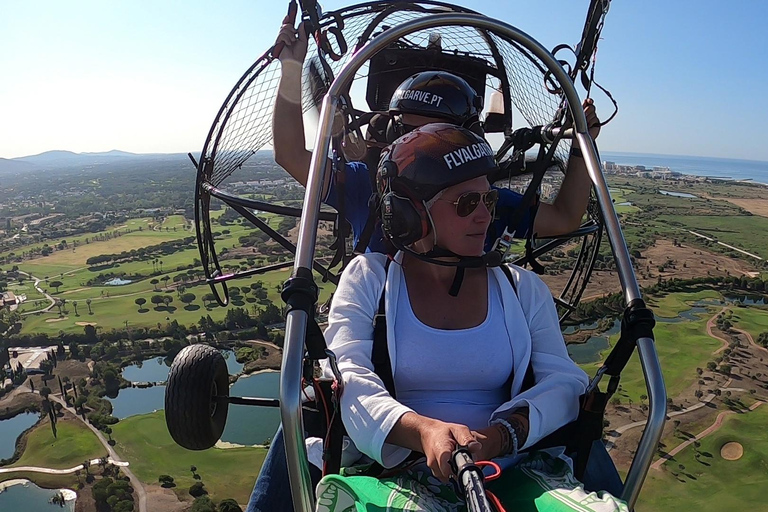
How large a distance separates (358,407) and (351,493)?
220mm

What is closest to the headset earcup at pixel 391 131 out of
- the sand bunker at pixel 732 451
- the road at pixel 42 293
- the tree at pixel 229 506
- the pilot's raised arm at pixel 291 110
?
the pilot's raised arm at pixel 291 110

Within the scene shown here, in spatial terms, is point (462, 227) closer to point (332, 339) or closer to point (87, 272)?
point (332, 339)

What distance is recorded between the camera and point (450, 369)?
1.53 metres

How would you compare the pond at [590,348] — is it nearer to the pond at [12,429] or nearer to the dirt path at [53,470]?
the dirt path at [53,470]

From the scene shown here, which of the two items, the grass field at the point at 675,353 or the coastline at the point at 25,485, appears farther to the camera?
the grass field at the point at 675,353

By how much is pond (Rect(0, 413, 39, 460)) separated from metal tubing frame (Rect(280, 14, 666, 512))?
115 ft

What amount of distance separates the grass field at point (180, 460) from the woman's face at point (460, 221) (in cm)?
2268

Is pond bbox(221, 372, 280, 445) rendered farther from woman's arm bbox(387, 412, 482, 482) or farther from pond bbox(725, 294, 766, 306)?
pond bbox(725, 294, 766, 306)

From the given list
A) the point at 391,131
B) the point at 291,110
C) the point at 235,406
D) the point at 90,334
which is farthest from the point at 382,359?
the point at 90,334

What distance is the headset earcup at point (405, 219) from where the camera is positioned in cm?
156

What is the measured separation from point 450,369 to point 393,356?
17 cm

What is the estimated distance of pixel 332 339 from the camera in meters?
1.50

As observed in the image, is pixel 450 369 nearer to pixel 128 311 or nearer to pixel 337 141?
pixel 337 141

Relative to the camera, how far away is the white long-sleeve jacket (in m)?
1.36
